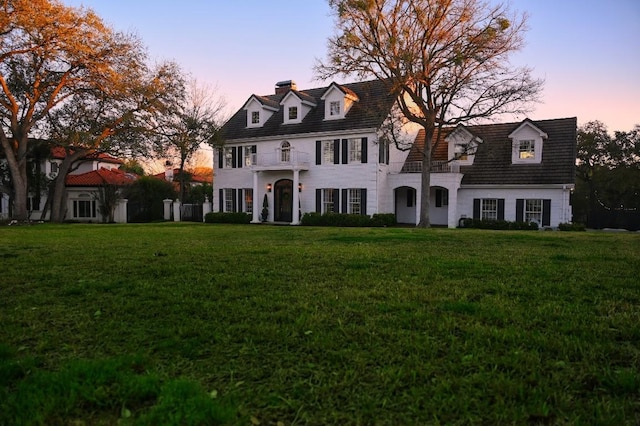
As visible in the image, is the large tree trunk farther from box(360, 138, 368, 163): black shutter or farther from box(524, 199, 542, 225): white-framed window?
box(524, 199, 542, 225): white-framed window

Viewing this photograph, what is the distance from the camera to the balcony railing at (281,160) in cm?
2527

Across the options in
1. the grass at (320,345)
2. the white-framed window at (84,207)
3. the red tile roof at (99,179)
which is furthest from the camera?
the white-framed window at (84,207)

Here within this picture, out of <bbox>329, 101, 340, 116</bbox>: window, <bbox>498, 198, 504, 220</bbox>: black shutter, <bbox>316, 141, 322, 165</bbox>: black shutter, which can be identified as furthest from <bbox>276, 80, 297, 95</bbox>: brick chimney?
<bbox>498, 198, 504, 220</bbox>: black shutter

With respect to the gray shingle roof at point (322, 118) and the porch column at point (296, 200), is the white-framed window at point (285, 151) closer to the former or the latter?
the gray shingle roof at point (322, 118)

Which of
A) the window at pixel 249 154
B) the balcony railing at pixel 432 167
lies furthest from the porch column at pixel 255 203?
the balcony railing at pixel 432 167

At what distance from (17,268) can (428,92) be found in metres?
17.8

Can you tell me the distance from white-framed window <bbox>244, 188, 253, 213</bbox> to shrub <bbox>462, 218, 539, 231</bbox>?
1300 centimetres

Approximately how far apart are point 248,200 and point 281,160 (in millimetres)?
3579

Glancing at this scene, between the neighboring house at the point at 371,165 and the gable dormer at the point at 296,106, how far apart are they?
0.25 ft

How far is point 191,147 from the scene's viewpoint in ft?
88.9

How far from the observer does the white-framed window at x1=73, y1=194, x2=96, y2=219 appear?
3109 cm

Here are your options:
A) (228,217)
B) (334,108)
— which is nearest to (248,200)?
(228,217)

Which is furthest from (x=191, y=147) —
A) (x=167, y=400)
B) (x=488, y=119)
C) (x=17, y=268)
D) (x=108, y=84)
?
(x=167, y=400)

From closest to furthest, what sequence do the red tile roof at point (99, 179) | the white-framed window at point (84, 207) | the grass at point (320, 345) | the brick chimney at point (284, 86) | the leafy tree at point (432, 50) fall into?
the grass at point (320, 345)
the leafy tree at point (432, 50)
the red tile roof at point (99, 179)
the white-framed window at point (84, 207)
the brick chimney at point (284, 86)
